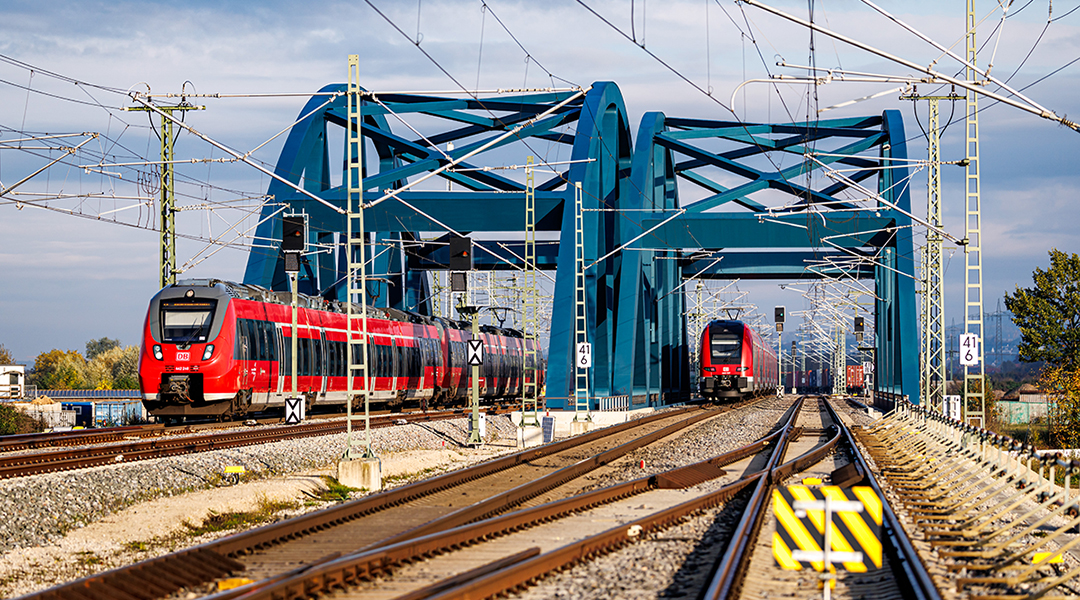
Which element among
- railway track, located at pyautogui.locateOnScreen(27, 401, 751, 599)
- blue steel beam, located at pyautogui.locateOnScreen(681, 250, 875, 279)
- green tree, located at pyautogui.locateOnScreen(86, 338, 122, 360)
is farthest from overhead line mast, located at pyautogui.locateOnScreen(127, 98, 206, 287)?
green tree, located at pyautogui.locateOnScreen(86, 338, 122, 360)

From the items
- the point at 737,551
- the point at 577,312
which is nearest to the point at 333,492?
the point at 737,551

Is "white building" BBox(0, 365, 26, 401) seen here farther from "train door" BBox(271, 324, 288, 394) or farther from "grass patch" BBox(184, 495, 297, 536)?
"grass patch" BBox(184, 495, 297, 536)

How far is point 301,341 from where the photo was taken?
31.2 m

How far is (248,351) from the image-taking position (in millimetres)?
27641

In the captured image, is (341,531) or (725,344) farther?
(725,344)

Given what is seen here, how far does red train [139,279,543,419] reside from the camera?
86.4 feet

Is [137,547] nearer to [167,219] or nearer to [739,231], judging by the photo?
[167,219]

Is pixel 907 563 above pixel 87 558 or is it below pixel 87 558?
above

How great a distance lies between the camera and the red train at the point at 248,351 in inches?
1037

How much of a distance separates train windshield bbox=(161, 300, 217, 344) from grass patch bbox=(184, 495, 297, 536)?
37.8ft

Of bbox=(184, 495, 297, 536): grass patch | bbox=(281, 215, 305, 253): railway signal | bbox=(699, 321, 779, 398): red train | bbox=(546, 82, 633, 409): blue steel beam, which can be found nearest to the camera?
bbox=(184, 495, 297, 536): grass patch

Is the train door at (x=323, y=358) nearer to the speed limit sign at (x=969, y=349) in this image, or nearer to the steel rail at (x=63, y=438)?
the steel rail at (x=63, y=438)

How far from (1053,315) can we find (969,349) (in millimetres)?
56163

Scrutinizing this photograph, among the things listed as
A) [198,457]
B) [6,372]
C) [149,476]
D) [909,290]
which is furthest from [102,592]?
[6,372]
